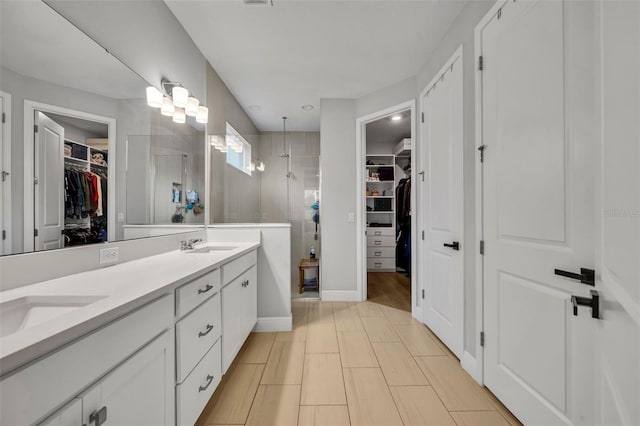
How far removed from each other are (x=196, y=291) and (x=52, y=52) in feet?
4.10

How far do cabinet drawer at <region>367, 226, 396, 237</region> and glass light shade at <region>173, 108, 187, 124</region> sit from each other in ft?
12.1

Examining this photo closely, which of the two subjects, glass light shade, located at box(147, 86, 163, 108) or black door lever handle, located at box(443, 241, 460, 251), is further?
black door lever handle, located at box(443, 241, 460, 251)

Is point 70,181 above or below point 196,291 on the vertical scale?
above

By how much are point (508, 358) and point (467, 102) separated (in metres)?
1.71

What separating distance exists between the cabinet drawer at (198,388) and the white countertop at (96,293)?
48 centimetres

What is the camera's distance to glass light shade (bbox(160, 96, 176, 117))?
1.90 meters

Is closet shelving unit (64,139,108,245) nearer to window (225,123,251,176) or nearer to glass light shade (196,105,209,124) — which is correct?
glass light shade (196,105,209,124)

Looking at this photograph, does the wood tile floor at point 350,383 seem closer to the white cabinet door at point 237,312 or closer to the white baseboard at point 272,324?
the white baseboard at point 272,324

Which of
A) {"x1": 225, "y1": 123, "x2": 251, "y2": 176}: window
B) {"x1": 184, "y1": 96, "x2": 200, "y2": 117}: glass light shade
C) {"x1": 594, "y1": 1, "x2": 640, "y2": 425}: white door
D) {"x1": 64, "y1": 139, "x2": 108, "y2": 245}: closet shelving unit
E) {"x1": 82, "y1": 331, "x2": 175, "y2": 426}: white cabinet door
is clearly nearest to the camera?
{"x1": 594, "y1": 1, "x2": 640, "y2": 425}: white door

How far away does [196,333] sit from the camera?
4.17ft

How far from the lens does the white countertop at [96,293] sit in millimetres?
541

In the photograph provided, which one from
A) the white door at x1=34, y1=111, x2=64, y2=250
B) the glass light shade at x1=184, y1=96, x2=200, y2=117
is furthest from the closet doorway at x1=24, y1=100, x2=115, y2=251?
the glass light shade at x1=184, y1=96, x2=200, y2=117

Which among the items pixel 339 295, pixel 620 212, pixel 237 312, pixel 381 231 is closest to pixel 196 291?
pixel 237 312

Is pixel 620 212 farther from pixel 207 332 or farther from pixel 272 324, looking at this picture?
pixel 272 324
